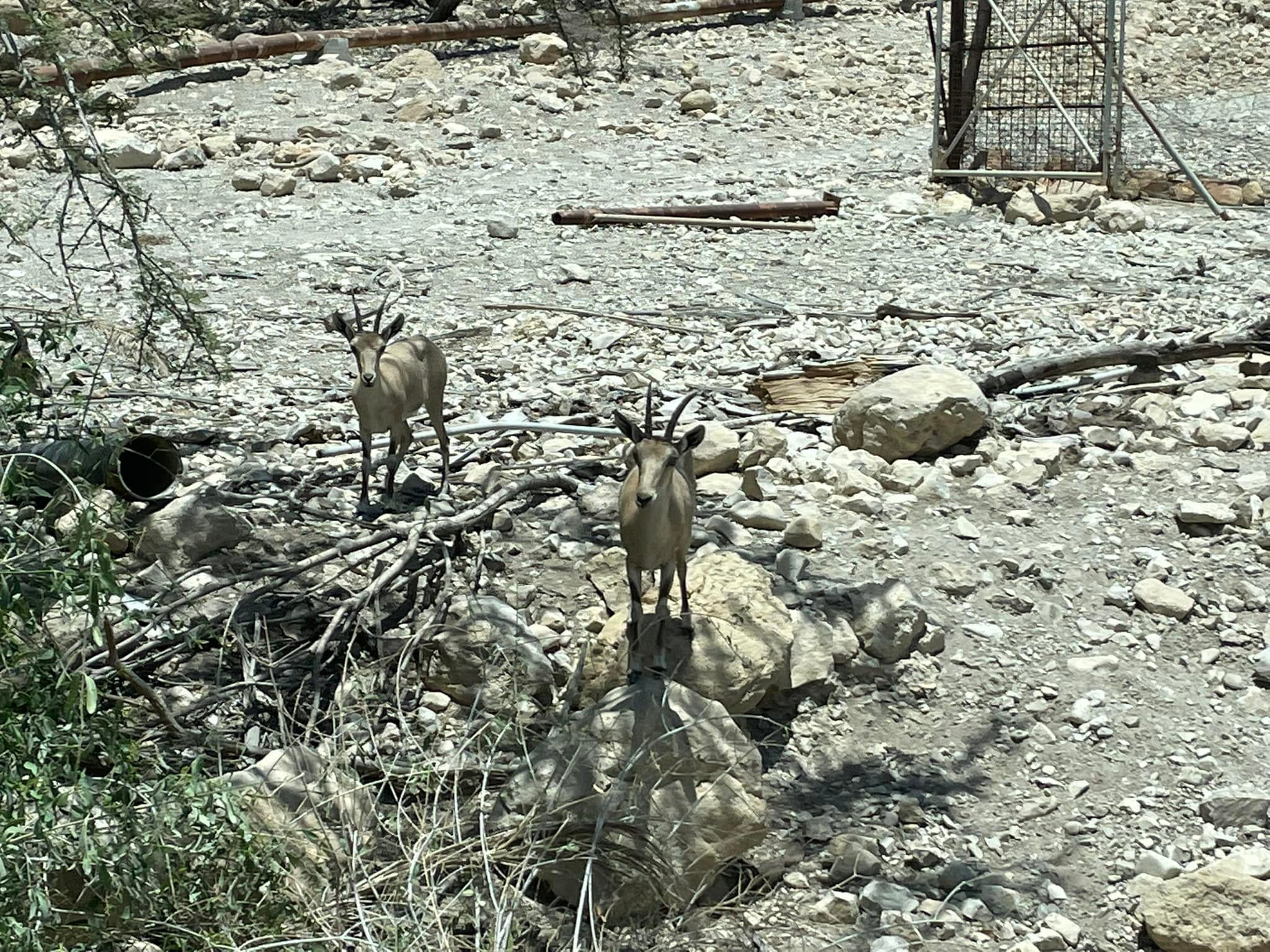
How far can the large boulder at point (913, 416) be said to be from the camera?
22.7 feet

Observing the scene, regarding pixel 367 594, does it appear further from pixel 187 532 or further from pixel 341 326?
pixel 341 326

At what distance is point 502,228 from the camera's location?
37.6 ft

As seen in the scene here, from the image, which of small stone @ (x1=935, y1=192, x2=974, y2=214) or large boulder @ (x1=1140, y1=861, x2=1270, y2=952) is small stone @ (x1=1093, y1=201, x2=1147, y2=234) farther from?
large boulder @ (x1=1140, y1=861, x2=1270, y2=952)

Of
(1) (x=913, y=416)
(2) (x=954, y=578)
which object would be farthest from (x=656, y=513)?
(1) (x=913, y=416)

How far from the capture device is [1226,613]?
18.7 ft

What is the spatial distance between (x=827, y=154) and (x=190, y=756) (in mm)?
11565

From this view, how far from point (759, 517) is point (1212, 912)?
8.39 ft

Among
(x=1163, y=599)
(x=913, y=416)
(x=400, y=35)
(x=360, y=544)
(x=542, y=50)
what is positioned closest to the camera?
(x=360, y=544)

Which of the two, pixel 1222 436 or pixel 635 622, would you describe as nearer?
pixel 635 622

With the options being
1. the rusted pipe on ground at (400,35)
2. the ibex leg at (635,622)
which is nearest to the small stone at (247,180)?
the rusted pipe on ground at (400,35)

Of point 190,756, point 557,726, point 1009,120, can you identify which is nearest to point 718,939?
point 557,726

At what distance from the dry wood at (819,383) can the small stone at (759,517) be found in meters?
1.55

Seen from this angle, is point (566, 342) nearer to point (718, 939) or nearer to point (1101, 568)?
point (1101, 568)

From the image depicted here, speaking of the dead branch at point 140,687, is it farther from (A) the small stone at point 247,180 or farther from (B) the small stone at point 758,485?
(A) the small stone at point 247,180
